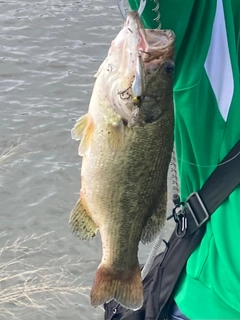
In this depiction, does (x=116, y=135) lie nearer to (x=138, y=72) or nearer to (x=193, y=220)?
(x=138, y=72)

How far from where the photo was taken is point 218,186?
2.11 metres

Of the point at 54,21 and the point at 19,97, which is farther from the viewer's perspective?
the point at 54,21

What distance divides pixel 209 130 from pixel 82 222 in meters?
0.46

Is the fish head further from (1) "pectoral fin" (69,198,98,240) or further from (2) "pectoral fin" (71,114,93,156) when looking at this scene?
(1) "pectoral fin" (69,198,98,240)

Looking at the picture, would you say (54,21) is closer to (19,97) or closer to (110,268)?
(19,97)

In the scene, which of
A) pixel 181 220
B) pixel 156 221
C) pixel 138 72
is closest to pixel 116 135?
pixel 138 72

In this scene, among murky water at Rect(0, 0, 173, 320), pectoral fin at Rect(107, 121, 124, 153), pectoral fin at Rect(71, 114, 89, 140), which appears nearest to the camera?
pectoral fin at Rect(107, 121, 124, 153)

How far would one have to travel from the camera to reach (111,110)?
1835 mm

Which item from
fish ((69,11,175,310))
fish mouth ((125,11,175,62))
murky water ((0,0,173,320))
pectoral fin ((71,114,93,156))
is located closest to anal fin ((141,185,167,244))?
fish ((69,11,175,310))

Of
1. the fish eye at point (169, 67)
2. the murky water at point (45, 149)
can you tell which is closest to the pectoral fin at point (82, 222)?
the fish eye at point (169, 67)

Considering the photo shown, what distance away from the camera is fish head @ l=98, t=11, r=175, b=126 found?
67.7 inches

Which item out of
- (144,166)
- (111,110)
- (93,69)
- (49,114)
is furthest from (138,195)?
(93,69)

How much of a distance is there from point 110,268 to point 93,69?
5.75 metres

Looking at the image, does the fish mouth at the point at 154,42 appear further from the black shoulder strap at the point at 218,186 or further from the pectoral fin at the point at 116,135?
→ the black shoulder strap at the point at 218,186
